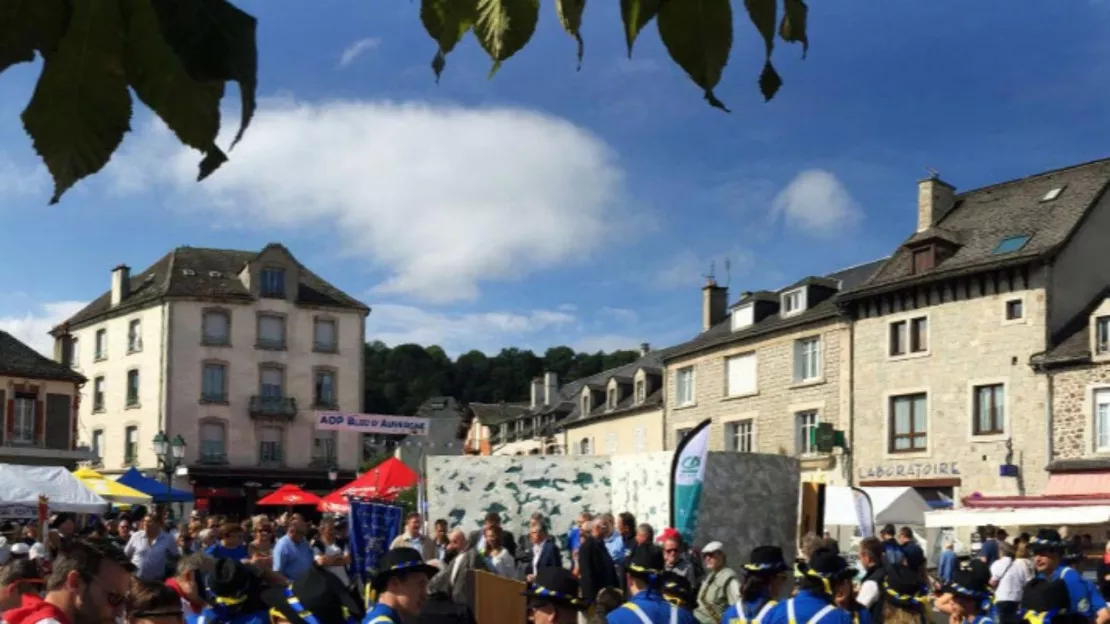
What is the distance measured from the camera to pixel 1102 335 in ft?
99.6

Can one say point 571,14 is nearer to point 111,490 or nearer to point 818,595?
point 818,595

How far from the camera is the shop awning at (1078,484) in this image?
29.4 metres

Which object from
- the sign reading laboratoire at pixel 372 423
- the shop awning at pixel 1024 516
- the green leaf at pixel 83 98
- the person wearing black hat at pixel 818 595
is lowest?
the shop awning at pixel 1024 516

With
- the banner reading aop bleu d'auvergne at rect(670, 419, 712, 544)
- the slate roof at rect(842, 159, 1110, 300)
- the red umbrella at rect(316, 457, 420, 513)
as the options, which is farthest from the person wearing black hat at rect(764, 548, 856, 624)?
the slate roof at rect(842, 159, 1110, 300)

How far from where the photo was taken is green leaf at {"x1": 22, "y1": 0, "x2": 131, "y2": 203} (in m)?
1.47

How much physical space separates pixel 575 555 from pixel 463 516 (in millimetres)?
3329

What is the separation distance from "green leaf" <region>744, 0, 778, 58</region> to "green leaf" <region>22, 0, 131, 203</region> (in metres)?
0.89

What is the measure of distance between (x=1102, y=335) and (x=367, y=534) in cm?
2223

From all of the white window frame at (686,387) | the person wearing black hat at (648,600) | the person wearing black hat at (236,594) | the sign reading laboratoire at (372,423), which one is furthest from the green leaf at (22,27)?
the white window frame at (686,387)

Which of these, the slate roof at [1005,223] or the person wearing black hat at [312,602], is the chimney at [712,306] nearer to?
the slate roof at [1005,223]

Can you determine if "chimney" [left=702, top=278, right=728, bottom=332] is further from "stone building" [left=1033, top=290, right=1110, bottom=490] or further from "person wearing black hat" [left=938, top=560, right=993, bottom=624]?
"person wearing black hat" [left=938, top=560, right=993, bottom=624]

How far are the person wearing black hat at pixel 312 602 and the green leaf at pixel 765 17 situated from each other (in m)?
4.74

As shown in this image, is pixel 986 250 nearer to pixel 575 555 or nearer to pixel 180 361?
pixel 575 555

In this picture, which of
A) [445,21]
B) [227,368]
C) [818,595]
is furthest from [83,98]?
[227,368]
